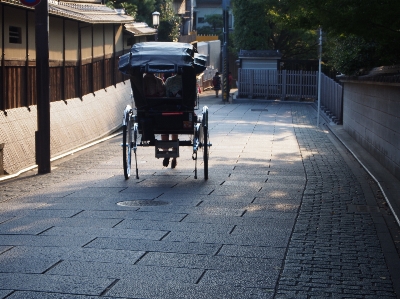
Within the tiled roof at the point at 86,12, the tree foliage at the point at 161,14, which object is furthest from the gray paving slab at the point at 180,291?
the tree foliage at the point at 161,14

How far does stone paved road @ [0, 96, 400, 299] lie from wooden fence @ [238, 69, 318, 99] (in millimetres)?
27048

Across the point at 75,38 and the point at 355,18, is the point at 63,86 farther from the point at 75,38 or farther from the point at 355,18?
the point at 355,18

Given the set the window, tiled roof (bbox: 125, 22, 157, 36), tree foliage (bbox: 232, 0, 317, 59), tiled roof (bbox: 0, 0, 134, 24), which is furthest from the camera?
tree foliage (bbox: 232, 0, 317, 59)

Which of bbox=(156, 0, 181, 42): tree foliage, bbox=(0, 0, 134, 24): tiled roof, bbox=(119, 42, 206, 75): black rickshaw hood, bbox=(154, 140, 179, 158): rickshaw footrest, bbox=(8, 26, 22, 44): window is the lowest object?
bbox=(154, 140, 179, 158): rickshaw footrest

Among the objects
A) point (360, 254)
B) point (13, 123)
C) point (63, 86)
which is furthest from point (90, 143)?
point (360, 254)

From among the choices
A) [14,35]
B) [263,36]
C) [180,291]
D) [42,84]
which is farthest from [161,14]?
[180,291]

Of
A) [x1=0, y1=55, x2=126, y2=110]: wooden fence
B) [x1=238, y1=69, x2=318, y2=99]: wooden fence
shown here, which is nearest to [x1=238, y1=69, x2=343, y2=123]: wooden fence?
[x1=238, y1=69, x2=318, y2=99]: wooden fence

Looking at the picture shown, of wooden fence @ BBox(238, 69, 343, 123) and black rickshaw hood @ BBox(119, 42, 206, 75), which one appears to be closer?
black rickshaw hood @ BBox(119, 42, 206, 75)

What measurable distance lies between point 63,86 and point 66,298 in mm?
15054

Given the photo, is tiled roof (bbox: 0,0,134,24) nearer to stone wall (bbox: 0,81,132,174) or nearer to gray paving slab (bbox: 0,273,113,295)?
stone wall (bbox: 0,81,132,174)

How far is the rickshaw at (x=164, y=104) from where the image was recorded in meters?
12.9

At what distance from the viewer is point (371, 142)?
16656 millimetres

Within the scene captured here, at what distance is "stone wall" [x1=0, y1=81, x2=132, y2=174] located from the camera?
47.6ft

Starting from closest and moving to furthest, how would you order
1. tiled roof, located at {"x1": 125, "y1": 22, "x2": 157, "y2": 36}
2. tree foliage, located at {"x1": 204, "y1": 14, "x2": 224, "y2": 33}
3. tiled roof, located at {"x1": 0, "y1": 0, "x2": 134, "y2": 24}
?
tiled roof, located at {"x1": 0, "y1": 0, "x2": 134, "y2": 24} → tiled roof, located at {"x1": 125, "y1": 22, "x2": 157, "y2": 36} → tree foliage, located at {"x1": 204, "y1": 14, "x2": 224, "y2": 33}
